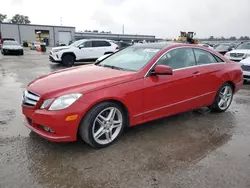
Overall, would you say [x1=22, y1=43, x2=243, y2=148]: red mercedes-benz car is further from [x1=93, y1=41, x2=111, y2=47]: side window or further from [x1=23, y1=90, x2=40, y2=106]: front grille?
[x1=93, y1=41, x2=111, y2=47]: side window

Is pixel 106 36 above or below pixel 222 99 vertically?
above

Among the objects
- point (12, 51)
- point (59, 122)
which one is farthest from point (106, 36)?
point (59, 122)

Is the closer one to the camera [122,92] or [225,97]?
[122,92]

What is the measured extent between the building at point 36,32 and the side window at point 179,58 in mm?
50672

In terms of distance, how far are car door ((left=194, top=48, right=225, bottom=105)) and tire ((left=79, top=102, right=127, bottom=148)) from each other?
6.05 ft

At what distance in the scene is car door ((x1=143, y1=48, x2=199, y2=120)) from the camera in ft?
12.0

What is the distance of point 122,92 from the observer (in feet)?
10.9

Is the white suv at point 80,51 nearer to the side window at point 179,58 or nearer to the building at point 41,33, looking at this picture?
the side window at point 179,58

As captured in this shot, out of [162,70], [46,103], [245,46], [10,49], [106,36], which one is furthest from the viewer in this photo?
[106,36]

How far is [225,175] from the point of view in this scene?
9.02 ft

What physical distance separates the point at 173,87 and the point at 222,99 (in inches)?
66.5

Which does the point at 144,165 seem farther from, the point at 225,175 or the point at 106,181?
the point at 225,175

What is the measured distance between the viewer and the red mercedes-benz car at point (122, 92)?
9.93 ft

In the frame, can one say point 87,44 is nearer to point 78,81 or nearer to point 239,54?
point 239,54
